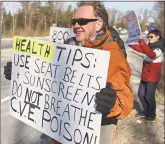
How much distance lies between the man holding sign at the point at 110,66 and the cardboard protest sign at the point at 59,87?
4.1 inches

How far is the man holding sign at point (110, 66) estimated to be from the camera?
2252mm

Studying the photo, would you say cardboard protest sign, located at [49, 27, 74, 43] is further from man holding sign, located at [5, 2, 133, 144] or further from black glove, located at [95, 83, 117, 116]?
black glove, located at [95, 83, 117, 116]

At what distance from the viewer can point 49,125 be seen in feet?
9.20

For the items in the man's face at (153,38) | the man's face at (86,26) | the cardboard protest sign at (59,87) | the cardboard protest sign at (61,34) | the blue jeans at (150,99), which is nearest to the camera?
the cardboard protest sign at (59,87)

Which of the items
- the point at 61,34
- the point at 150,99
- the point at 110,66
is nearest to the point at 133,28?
the point at 61,34

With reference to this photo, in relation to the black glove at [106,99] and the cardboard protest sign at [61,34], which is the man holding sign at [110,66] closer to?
the black glove at [106,99]

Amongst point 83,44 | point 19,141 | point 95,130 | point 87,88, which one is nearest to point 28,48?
point 83,44

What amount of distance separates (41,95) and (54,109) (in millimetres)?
182

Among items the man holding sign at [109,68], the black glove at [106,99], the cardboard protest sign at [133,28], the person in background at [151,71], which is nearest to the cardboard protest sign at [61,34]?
the cardboard protest sign at [133,28]

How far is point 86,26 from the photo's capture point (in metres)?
2.59

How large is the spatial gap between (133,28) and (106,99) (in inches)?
146

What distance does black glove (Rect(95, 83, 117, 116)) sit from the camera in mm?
2213

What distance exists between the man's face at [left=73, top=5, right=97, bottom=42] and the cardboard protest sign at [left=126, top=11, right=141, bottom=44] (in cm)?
292

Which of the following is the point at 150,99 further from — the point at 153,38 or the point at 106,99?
the point at 106,99
